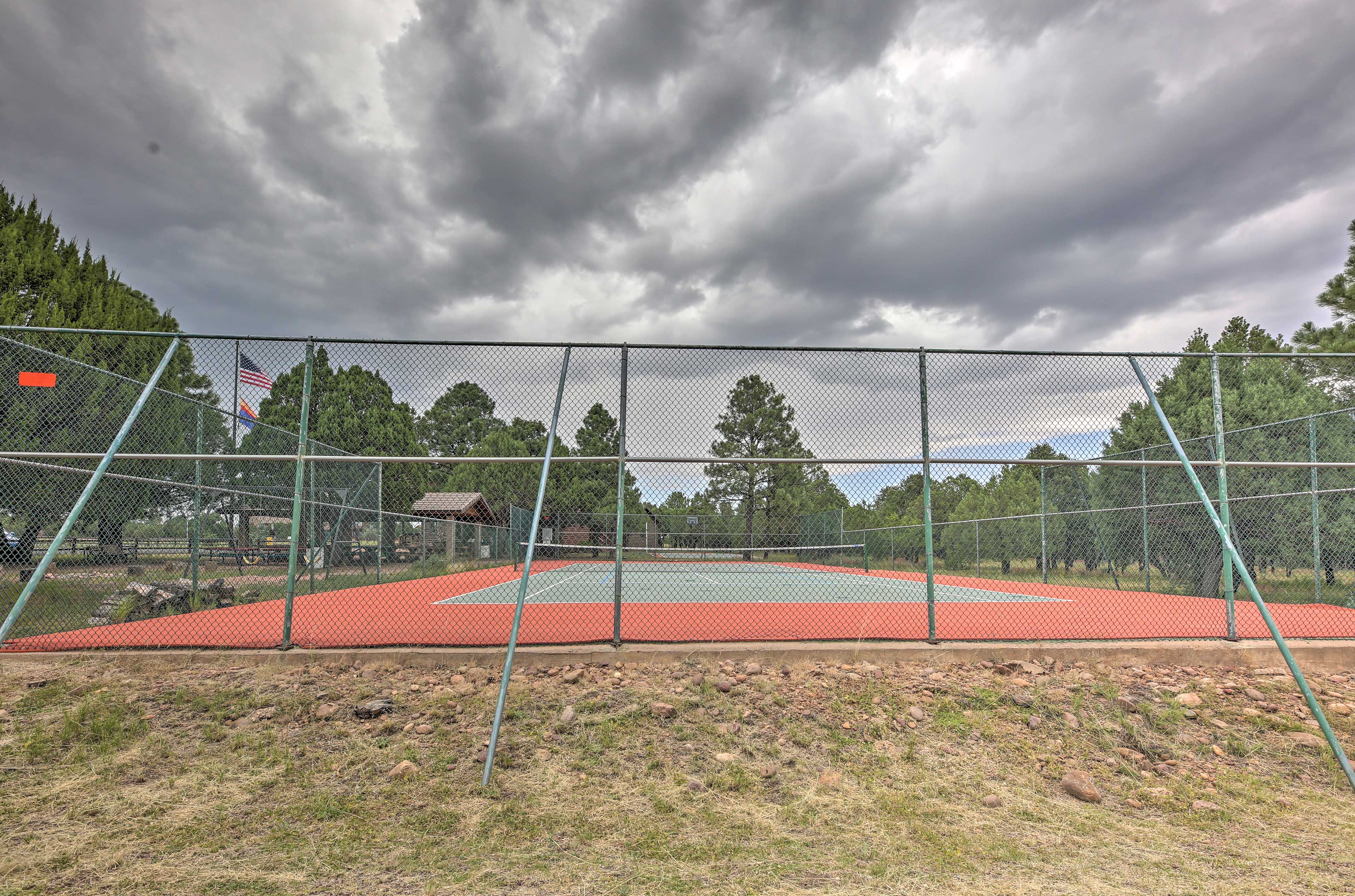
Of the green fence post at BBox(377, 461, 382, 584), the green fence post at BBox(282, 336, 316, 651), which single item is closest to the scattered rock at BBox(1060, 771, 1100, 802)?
the green fence post at BBox(282, 336, 316, 651)

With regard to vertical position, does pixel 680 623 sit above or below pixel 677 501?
below

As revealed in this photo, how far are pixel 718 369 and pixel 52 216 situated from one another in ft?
81.2

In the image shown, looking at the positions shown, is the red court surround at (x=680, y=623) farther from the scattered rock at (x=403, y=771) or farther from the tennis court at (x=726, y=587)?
the scattered rock at (x=403, y=771)

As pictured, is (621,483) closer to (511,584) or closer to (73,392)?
(511,584)

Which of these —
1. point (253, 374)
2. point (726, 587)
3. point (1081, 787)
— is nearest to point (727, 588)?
point (726, 587)

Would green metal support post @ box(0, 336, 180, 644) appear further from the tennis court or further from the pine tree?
the tennis court

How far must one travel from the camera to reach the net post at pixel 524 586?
12.4ft

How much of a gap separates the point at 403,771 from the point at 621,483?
2.53 m

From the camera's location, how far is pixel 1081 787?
383 centimetres

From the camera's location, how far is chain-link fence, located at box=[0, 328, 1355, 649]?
6.00 meters

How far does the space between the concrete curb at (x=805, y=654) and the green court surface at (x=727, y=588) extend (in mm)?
4161

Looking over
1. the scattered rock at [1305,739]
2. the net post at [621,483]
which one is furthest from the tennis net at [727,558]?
the scattered rock at [1305,739]

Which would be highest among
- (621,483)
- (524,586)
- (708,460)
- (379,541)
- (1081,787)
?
(708,460)

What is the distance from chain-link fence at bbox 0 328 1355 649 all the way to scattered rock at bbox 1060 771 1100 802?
1766mm
